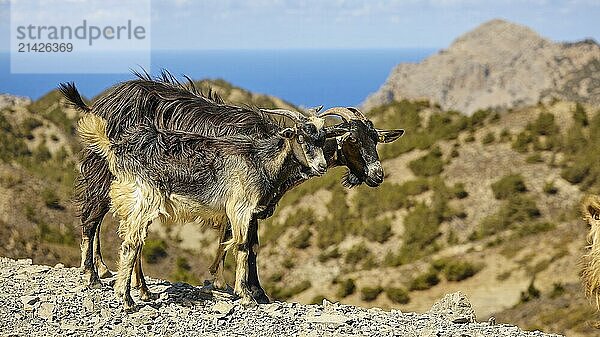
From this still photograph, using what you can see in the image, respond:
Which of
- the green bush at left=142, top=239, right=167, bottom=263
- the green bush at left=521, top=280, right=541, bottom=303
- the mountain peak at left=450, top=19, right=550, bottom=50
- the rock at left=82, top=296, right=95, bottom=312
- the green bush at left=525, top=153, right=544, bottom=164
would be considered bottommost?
the green bush at left=142, top=239, right=167, bottom=263

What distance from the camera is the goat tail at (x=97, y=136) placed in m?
10.2

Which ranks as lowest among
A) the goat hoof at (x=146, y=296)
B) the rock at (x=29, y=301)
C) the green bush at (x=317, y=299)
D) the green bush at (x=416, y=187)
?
the green bush at (x=317, y=299)

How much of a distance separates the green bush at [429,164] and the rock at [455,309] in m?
22.0

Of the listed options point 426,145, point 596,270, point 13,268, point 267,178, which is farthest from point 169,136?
point 426,145

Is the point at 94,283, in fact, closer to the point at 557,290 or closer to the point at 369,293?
the point at 369,293

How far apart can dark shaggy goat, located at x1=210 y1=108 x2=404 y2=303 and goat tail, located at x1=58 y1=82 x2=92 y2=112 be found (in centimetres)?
290

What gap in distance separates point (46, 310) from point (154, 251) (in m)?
16.7

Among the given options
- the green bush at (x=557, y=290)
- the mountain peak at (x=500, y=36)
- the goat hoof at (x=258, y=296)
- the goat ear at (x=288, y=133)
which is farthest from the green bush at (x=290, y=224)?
the mountain peak at (x=500, y=36)

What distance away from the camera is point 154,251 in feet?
87.1

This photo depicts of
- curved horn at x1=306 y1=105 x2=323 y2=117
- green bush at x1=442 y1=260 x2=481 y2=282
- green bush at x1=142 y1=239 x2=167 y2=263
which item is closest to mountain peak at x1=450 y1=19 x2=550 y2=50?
green bush at x1=142 y1=239 x2=167 y2=263

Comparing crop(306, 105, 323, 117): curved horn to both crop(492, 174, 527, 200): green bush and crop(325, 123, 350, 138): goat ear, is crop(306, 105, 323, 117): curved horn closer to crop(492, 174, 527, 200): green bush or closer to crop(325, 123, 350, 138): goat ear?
crop(325, 123, 350, 138): goat ear

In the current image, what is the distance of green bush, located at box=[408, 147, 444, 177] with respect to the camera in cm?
3272

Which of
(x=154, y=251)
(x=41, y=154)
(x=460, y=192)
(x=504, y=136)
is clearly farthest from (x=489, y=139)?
(x=41, y=154)

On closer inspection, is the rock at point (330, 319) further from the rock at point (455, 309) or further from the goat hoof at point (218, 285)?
the goat hoof at point (218, 285)
